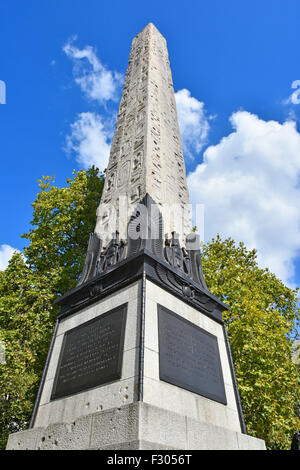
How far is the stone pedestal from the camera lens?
3753 millimetres

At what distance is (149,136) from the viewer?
8992mm

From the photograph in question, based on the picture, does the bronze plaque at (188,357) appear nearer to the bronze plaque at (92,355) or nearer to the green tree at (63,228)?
the bronze plaque at (92,355)

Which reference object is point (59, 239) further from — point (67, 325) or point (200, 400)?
point (200, 400)

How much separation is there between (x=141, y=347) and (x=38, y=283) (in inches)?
383

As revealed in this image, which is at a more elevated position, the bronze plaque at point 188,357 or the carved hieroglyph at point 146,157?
the carved hieroglyph at point 146,157

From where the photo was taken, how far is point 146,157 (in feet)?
27.0

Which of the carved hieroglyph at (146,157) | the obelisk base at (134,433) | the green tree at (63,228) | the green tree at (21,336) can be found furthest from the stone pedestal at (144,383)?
the green tree at (63,228)

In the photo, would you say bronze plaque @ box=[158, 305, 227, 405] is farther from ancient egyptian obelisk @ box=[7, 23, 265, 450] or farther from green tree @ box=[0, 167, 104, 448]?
green tree @ box=[0, 167, 104, 448]

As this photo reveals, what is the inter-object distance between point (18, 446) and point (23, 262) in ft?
33.2

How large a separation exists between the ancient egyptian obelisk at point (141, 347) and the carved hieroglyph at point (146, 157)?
5cm

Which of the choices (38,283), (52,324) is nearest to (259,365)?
(52,324)

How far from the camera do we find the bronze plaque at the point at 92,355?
15.3 feet

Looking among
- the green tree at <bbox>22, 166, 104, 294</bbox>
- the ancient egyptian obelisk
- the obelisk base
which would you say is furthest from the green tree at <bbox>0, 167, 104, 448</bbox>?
the obelisk base
